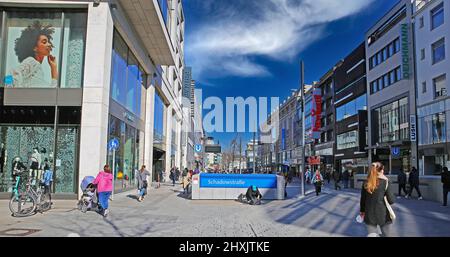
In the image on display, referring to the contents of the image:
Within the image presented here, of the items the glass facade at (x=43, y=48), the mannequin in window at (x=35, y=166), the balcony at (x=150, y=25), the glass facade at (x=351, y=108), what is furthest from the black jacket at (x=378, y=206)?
the glass facade at (x=351, y=108)

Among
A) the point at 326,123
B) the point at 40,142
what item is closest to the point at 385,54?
the point at 326,123

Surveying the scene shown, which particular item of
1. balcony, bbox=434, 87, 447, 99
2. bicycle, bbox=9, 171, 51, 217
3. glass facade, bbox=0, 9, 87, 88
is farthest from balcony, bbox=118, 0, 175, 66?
balcony, bbox=434, 87, 447, 99

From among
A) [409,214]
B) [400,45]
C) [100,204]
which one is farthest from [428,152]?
[100,204]

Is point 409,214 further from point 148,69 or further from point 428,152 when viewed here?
point 428,152

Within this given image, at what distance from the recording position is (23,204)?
12.8 m

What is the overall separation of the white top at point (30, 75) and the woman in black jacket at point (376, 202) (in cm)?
1582

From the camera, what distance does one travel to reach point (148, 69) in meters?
29.7

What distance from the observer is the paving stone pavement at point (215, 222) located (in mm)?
10039

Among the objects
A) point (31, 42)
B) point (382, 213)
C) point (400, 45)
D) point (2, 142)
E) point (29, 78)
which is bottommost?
point (382, 213)

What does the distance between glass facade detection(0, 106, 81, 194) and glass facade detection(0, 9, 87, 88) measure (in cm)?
134

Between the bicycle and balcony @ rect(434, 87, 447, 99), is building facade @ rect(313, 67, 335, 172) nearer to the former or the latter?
balcony @ rect(434, 87, 447, 99)

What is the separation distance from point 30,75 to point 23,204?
8080 millimetres

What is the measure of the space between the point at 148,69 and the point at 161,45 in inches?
103
